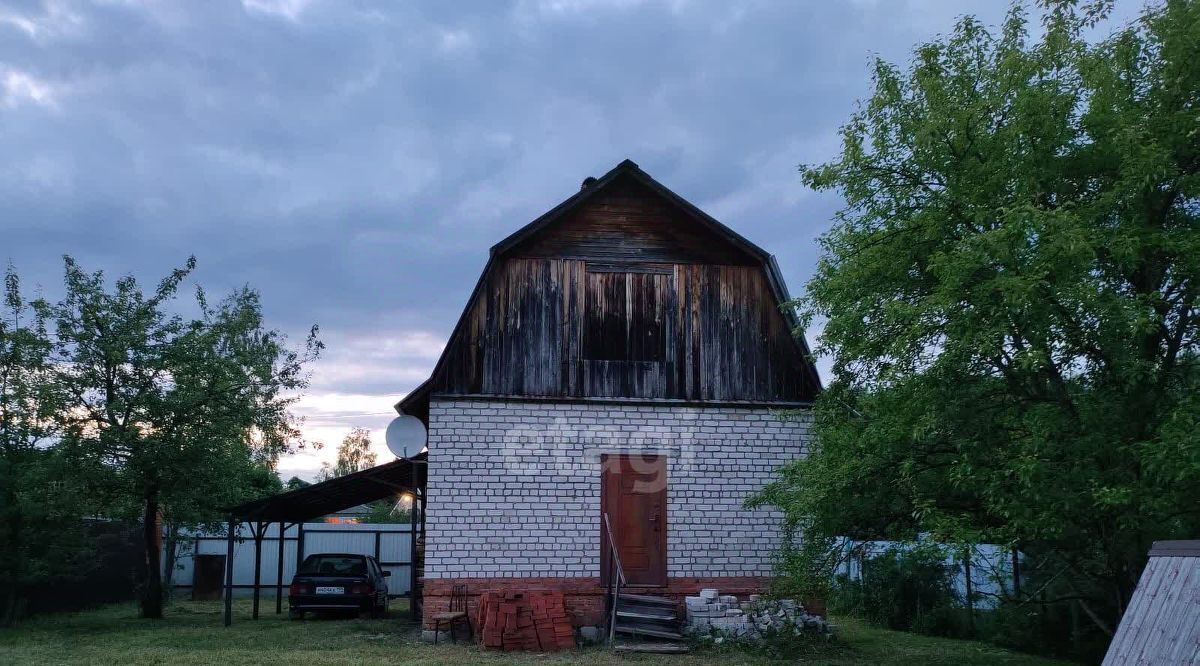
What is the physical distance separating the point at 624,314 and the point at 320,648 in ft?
19.7

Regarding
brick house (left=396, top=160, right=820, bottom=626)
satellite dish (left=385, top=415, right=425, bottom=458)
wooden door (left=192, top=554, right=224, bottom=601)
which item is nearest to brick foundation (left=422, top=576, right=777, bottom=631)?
brick house (left=396, top=160, right=820, bottom=626)

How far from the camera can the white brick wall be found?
42.8ft

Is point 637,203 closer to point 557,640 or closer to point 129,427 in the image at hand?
point 557,640

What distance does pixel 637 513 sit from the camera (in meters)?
13.4

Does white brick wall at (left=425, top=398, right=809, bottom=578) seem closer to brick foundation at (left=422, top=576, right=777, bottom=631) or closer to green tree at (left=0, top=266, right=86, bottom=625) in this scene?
brick foundation at (left=422, top=576, right=777, bottom=631)

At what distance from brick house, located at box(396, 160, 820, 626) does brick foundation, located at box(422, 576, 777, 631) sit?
0.07 ft

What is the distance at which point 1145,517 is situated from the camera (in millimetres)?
8477

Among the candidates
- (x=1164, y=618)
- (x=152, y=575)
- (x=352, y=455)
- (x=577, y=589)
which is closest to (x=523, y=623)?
(x=577, y=589)

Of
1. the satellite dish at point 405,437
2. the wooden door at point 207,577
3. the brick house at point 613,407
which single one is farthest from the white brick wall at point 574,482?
the wooden door at point 207,577

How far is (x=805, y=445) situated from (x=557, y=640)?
175 inches

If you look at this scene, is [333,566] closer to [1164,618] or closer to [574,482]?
[574,482]

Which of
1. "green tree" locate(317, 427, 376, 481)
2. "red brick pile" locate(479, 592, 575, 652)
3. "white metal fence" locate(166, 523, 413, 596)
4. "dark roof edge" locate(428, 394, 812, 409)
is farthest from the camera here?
"green tree" locate(317, 427, 376, 481)

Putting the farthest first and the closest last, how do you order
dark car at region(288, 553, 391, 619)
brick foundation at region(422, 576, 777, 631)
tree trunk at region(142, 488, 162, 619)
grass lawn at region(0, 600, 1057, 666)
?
dark car at region(288, 553, 391, 619) → tree trunk at region(142, 488, 162, 619) → brick foundation at region(422, 576, 777, 631) → grass lawn at region(0, 600, 1057, 666)

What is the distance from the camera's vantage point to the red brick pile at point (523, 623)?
40.5 feet
